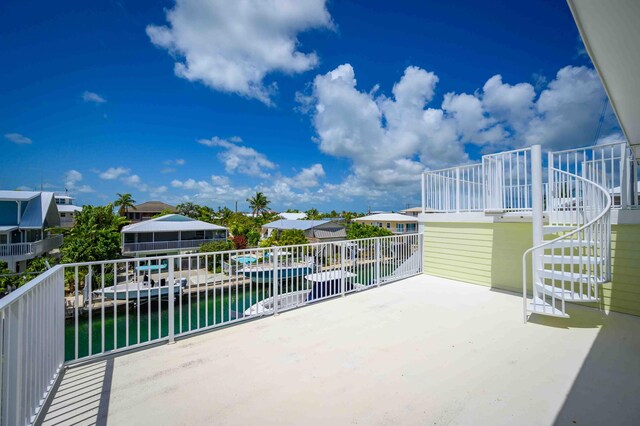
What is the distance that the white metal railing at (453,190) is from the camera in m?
5.32

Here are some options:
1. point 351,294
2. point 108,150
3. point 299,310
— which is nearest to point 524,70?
point 351,294

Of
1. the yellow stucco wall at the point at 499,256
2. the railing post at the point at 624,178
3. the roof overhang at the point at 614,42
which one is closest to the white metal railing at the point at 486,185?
the yellow stucco wall at the point at 499,256

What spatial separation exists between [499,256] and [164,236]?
21.9 metres

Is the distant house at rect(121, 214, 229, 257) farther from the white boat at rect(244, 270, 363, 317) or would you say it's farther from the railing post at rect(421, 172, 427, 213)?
the railing post at rect(421, 172, 427, 213)

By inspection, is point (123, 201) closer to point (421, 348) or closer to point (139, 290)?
point (139, 290)

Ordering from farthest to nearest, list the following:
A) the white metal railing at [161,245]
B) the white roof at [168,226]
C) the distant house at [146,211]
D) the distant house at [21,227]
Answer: the distant house at [146,211] → the white metal railing at [161,245] → the white roof at [168,226] → the distant house at [21,227]

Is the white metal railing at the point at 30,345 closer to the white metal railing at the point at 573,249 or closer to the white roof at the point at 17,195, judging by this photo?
the white metal railing at the point at 573,249

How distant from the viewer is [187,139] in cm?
3011

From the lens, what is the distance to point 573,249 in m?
3.58

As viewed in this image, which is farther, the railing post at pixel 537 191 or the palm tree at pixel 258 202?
the palm tree at pixel 258 202

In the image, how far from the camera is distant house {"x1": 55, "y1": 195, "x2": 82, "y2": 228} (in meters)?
30.5

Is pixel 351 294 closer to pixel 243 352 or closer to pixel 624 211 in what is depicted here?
pixel 243 352

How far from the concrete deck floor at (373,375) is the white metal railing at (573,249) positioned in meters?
0.39

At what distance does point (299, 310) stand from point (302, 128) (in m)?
28.4
